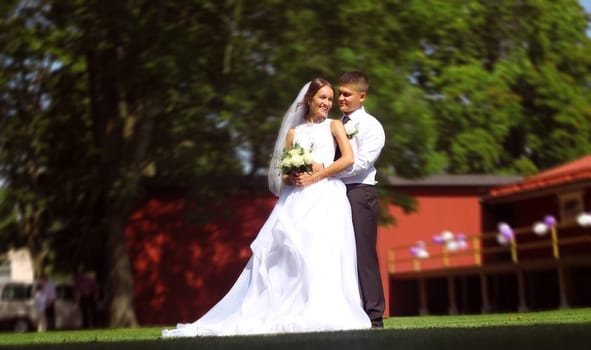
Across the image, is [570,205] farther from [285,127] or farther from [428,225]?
[285,127]

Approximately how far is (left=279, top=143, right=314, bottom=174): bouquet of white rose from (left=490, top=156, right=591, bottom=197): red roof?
21920 millimetres

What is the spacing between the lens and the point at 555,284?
28.4 m

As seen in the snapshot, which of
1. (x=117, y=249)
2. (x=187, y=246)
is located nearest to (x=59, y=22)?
(x=117, y=249)

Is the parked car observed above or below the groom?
below

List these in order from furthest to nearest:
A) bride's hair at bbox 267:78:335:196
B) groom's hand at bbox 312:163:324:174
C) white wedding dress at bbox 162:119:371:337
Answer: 1. bride's hair at bbox 267:78:335:196
2. groom's hand at bbox 312:163:324:174
3. white wedding dress at bbox 162:119:371:337

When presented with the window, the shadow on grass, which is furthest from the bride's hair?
the window

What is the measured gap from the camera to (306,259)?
30.5 ft

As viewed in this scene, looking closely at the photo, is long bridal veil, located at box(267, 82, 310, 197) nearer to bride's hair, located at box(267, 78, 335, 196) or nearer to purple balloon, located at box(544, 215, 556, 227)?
bride's hair, located at box(267, 78, 335, 196)

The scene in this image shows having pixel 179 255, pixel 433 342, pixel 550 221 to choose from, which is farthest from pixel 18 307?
pixel 433 342

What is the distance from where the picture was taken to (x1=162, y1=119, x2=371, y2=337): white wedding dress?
9047 millimetres

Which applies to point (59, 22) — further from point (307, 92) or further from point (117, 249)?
point (307, 92)

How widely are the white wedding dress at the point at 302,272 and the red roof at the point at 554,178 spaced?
861 inches

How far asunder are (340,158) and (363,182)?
34 centimetres

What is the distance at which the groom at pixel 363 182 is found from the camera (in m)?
9.27
